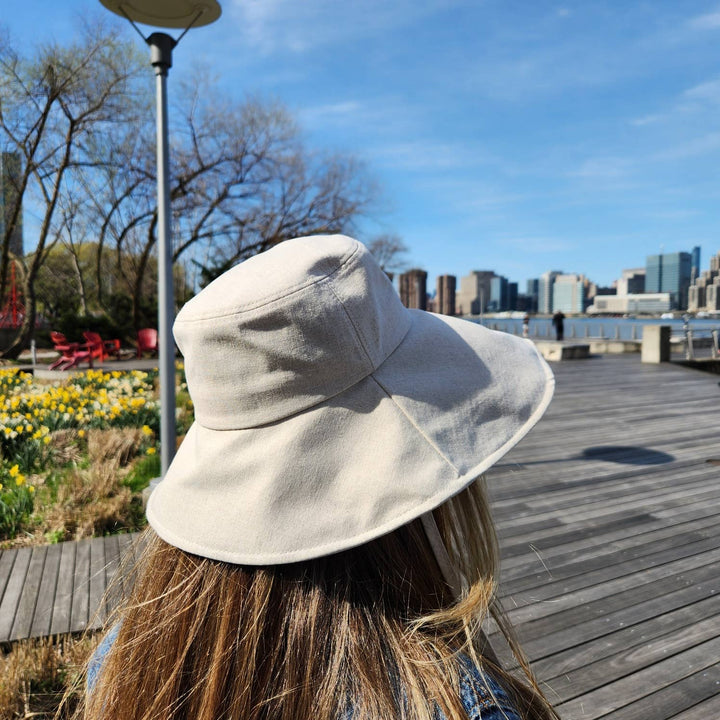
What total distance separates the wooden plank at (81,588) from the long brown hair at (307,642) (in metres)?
2.12

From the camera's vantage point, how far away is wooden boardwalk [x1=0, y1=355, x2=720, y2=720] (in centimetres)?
251

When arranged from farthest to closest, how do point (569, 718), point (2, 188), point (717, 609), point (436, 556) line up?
point (2, 188)
point (717, 609)
point (569, 718)
point (436, 556)

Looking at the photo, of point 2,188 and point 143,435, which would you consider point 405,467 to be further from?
point 2,188

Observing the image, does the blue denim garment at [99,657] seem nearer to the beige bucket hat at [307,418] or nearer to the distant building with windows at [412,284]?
the beige bucket hat at [307,418]

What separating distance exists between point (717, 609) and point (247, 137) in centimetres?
2196

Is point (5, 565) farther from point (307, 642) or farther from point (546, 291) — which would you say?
point (546, 291)

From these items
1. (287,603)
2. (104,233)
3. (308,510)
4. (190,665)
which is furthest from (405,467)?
(104,233)

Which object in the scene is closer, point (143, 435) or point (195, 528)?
point (195, 528)

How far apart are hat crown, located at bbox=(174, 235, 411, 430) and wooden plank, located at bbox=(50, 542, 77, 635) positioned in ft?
7.95

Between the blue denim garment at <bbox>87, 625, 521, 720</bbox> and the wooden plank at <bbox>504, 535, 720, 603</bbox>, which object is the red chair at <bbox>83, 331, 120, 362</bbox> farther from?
the blue denim garment at <bbox>87, 625, 521, 720</bbox>

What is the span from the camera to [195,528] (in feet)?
2.67

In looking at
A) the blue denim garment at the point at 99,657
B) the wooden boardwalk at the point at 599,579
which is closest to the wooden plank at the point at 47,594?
the wooden boardwalk at the point at 599,579

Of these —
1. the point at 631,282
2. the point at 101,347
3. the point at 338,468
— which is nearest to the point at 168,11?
the point at 338,468

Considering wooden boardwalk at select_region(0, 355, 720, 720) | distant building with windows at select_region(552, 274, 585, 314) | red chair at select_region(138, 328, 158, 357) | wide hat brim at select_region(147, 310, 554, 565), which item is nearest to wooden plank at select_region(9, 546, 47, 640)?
wooden boardwalk at select_region(0, 355, 720, 720)
